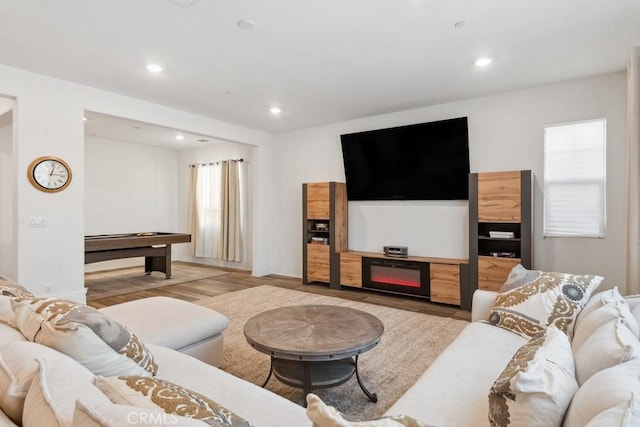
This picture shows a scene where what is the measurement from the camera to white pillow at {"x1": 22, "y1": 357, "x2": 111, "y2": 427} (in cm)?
82

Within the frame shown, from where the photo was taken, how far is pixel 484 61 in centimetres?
345

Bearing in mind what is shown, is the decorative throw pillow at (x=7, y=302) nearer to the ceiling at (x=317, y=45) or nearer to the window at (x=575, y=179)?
the ceiling at (x=317, y=45)

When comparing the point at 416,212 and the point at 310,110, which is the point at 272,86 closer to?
the point at 310,110

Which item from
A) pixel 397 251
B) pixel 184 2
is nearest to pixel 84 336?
pixel 184 2

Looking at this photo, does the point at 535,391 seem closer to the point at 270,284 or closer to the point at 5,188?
the point at 270,284

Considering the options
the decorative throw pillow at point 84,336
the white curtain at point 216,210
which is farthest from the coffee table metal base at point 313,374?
the white curtain at point 216,210

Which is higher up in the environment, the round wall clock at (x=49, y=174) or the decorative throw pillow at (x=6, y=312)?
the round wall clock at (x=49, y=174)

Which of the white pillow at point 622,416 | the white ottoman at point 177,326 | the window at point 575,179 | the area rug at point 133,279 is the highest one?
the window at point 575,179

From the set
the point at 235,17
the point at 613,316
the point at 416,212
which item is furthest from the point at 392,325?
the point at 235,17

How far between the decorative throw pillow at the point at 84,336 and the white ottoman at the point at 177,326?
2.57 ft

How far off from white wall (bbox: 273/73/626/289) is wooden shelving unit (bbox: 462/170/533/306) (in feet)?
1.10

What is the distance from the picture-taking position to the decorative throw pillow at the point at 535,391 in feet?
3.07

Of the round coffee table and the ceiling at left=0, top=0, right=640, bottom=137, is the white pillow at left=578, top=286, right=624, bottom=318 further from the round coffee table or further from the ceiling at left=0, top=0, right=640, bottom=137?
the ceiling at left=0, top=0, right=640, bottom=137

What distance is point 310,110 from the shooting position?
5.16 meters
